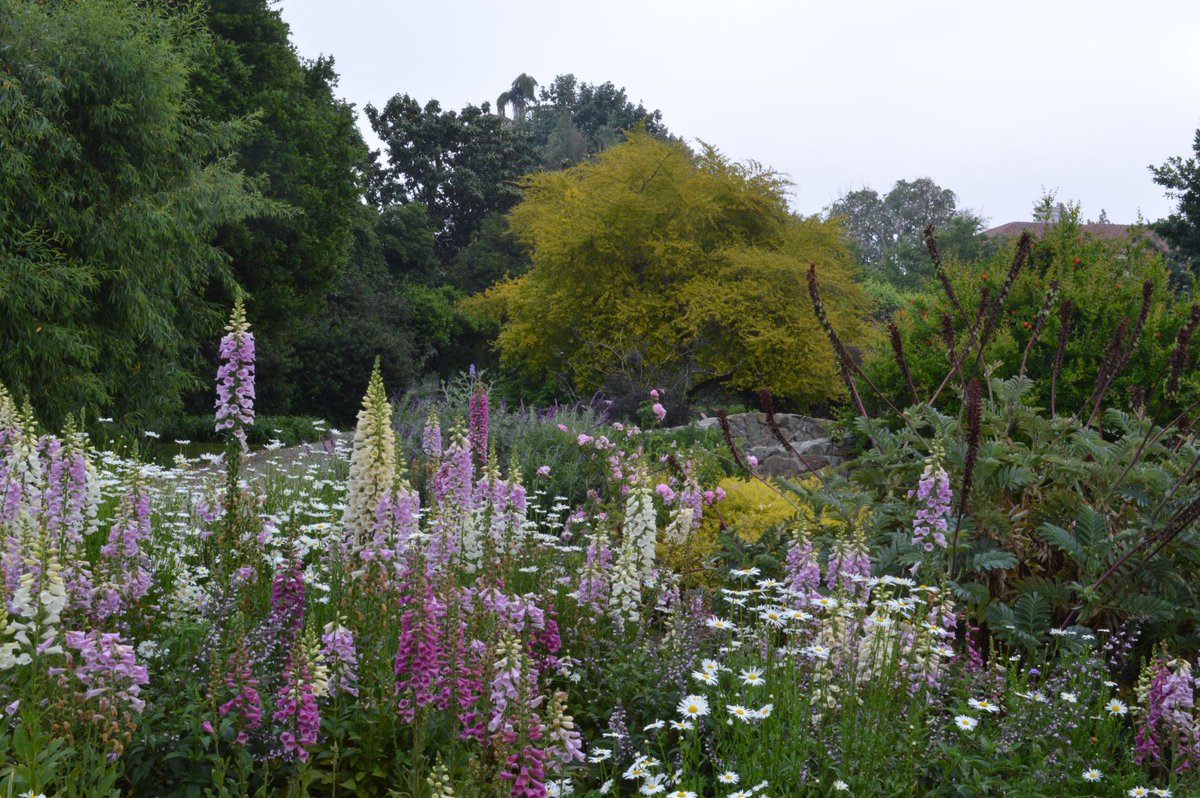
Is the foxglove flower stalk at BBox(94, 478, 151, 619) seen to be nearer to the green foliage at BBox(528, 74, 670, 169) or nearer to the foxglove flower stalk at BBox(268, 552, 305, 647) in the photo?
the foxglove flower stalk at BBox(268, 552, 305, 647)

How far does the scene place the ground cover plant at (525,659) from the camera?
251 cm

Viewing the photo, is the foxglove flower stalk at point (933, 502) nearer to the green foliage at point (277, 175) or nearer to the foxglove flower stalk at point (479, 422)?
the foxglove flower stalk at point (479, 422)

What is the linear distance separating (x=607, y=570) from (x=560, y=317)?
38.6ft

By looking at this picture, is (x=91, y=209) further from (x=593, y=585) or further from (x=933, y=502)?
(x=933, y=502)

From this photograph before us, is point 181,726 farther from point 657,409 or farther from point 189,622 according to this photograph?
point 657,409

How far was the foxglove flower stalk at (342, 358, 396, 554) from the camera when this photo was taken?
323cm

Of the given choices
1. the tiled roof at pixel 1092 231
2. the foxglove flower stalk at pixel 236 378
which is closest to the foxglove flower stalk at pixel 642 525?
the foxglove flower stalk at pixel 236 378

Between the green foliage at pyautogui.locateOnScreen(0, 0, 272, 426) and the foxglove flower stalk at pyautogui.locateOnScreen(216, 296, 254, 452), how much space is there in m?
7.29

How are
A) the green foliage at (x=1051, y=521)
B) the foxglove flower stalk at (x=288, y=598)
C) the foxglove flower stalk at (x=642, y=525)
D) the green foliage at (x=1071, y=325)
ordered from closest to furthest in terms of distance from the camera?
the foxglove flower stalk at (x=288, y=598), the foxglove flower stalk at (x=642, y=525), the green foliage at (x=1051, y=521), the green foliage at (x=1071, y=325)

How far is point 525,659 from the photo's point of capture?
7.13 feet

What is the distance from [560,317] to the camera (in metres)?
15.7

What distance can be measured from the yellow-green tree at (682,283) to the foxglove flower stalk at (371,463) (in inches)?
452

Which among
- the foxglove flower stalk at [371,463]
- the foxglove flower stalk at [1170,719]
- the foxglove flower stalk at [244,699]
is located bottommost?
the foxglove flower stalk at [1170,719]

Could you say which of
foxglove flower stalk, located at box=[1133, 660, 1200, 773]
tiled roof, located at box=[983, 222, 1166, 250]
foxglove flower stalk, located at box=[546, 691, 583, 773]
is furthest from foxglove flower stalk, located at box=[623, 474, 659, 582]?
tiled roof, located at box=[983, 222, 1166, 250]
